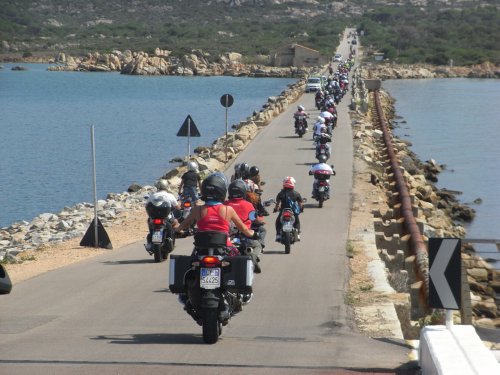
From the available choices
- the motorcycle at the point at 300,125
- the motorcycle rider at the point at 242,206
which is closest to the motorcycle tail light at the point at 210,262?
the motorcycle rider at the point at 242,206

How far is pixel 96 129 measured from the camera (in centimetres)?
7475

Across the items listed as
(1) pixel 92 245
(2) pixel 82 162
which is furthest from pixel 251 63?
(1) pixel 92 245

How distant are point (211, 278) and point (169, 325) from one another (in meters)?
1.77

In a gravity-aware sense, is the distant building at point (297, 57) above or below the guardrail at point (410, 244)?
below

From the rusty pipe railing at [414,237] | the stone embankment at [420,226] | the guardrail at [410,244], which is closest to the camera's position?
the guardrail at [410,244]

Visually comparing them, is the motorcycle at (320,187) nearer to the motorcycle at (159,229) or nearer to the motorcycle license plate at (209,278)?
the motorcycle at (159,229)

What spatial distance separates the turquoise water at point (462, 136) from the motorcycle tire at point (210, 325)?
3.52m

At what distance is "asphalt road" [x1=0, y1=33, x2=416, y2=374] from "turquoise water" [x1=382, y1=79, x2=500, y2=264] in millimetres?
2618

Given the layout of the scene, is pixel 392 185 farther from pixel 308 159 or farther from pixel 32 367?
pixel 32 367

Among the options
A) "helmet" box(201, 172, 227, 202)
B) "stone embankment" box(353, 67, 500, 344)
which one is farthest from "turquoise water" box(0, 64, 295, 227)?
"helmet" box(201, 172, 227, 202)

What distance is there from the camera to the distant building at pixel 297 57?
16262cm

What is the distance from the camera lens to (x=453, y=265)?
30.7 feet

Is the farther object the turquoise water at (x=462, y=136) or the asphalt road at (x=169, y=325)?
the turquoise water at (x=462, y=136)

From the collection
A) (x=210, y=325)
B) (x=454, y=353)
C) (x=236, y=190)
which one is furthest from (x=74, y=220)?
(x=454, y=353)
